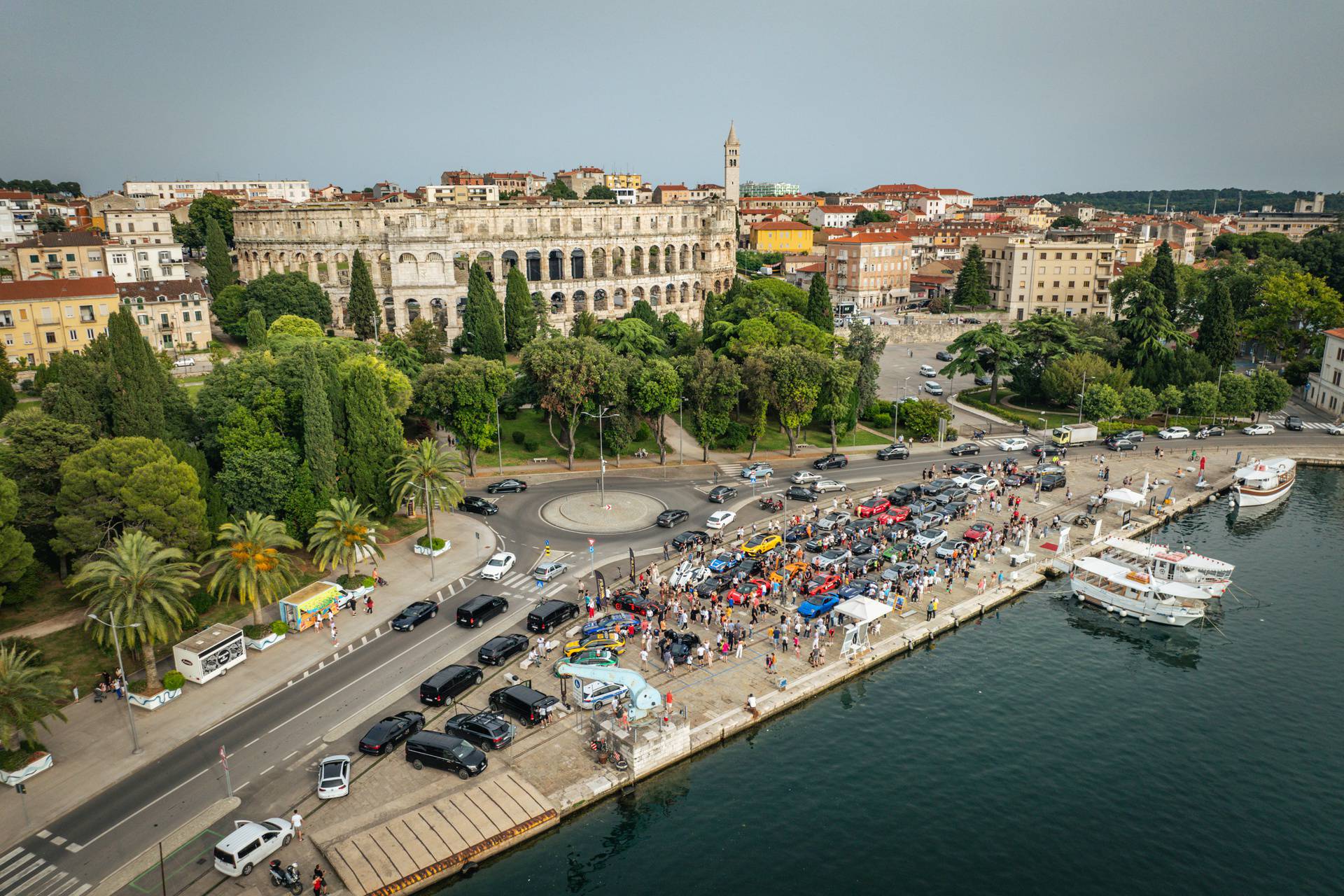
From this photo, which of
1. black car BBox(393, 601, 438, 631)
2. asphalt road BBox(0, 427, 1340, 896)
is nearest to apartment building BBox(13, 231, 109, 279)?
asphalt road BBox(0, 427, 1340, 896)

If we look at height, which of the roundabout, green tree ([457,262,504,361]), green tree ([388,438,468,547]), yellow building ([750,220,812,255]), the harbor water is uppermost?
yellow building ([750,220,812,255])

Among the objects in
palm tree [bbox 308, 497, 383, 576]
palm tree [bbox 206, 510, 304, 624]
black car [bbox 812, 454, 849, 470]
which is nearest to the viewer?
palm tree [bbox 206, 510, 304, 624]

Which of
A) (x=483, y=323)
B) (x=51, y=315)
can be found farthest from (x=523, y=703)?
(x=51, y=315)

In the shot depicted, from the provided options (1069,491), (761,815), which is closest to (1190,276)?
(1069,491)

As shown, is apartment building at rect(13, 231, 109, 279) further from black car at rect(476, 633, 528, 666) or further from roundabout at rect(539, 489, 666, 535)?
black car at rect(476, 633, 528, 666)

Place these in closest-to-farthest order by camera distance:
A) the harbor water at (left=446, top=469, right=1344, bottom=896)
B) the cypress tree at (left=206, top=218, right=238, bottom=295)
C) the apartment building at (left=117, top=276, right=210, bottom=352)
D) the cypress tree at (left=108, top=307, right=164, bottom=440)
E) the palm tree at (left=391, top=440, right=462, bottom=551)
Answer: the harbor water at (left=446, top=469, right=1344, bottom=896)
the cypress tree at (left=108, top=307, right=164, bottom=440)
the palm tree at (left=391, top=440, right=462, bottom=551)
the apartment building at (left=117, top=276, right=210, bottom=352)
the cypress tree at (left=206, top=218, right=238, bottom=295)

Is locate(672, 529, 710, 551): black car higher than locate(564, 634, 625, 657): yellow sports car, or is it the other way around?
locate(672, 529, 710, 551): black car

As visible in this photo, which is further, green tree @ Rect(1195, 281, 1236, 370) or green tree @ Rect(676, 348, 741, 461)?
green tree @ Rect(1195, 281, 1236, 370)

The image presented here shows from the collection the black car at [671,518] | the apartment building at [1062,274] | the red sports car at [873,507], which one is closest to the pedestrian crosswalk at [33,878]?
the black car at [671,518]
